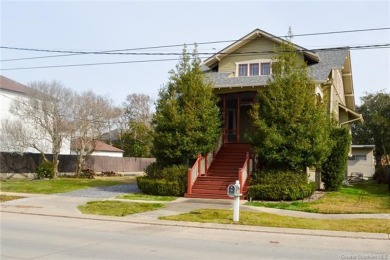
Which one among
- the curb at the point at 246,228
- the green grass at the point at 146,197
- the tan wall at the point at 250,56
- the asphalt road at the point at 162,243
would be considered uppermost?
the tan wall at the point at 250,56

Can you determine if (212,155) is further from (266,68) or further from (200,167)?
(266,68)

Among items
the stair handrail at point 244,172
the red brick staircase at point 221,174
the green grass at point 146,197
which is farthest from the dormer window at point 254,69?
the green grass at point 146,197

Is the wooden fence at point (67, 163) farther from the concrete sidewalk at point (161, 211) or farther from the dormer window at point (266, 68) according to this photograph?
the dormer window at point (266, 68)

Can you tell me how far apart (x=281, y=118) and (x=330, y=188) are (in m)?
6.10

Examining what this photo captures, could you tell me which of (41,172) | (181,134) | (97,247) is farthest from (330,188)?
(41,172)

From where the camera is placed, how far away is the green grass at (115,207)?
14.9 metres

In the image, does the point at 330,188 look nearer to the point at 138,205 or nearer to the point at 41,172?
the point at 138,205

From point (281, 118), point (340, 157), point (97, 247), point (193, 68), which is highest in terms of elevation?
point (193, 68)

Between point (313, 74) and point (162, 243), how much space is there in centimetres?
1677

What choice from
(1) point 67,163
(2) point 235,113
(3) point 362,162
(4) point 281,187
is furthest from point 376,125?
(4) point 281,187

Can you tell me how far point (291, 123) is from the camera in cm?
1898

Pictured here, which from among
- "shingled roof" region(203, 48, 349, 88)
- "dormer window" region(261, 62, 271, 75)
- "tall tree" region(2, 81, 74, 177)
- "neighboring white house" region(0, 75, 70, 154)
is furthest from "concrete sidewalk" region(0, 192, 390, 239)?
"neighboring white house" region(0, 75, 70, 154)

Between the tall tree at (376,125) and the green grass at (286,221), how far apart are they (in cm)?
3731

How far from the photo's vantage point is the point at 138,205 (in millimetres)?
16734
